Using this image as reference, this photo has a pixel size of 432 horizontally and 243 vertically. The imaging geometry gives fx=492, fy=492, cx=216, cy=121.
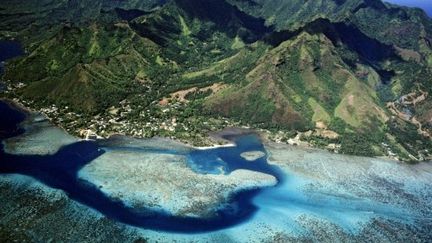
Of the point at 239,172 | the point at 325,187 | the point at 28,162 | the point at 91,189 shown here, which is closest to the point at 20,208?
the point at 91,189

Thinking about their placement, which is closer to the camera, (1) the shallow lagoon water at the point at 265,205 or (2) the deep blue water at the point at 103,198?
(2) the deep blue water at the point at 103,198

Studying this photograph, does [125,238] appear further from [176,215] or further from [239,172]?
[239,172]

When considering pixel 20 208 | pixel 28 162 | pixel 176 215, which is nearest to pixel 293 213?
pixel 176 215

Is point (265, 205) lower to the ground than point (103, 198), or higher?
lower

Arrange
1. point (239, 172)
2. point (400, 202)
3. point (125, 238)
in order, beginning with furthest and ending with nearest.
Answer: point (239, 172)
point (400, 202)
point (125, 238)

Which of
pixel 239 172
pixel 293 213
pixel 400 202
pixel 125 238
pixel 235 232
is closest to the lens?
pixel 125 238

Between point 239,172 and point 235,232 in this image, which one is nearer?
point 235,232

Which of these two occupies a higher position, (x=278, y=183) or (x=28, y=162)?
(x=28, y=162)

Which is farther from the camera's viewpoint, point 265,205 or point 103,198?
point 265,205

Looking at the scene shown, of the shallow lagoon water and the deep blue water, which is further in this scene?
the shallow lagoon water
